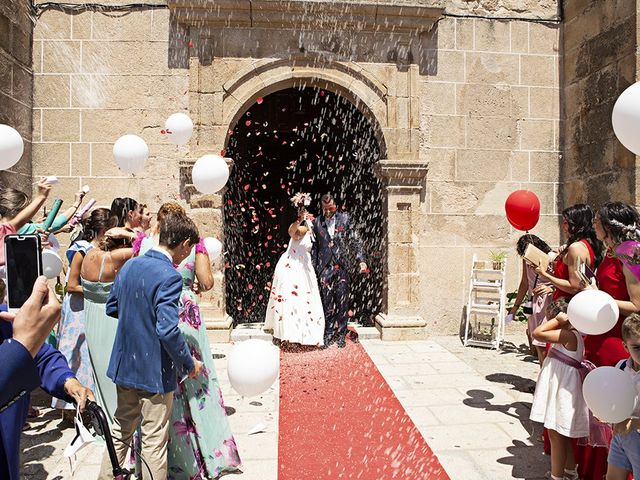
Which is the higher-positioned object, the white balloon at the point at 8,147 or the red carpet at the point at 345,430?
the white balloon at the point at 8,147

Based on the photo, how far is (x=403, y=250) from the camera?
22.4ft

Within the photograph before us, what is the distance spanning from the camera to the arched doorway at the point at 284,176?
8.29m

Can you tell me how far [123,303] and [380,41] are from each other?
5445 millimetres

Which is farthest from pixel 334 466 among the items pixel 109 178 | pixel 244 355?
pixel 109 178

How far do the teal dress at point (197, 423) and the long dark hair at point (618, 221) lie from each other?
2353mm

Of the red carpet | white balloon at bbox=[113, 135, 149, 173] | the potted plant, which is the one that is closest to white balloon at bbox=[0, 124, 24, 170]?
white balloon at bbox=[113, 135, 149, 173]

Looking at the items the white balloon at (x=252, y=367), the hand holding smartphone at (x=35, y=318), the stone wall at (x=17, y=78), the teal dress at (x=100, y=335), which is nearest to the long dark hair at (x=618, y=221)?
the white balloon at (x=252, y=367)

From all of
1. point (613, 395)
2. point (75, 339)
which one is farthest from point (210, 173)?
point (613, 395)

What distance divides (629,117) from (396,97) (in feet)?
15.7

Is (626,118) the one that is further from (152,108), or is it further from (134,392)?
(152,108)

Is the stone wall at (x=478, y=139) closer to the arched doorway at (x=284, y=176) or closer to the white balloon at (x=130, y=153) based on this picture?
the arched doorway at (x=284, y=176)

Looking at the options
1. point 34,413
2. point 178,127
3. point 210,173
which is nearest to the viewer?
point 210,173

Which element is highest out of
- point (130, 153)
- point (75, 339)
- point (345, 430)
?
point (130, 153)

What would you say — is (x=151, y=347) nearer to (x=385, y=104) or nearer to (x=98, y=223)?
(x=98, y=223)
